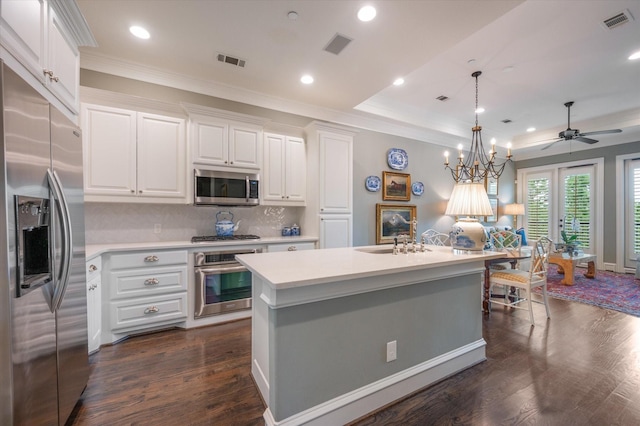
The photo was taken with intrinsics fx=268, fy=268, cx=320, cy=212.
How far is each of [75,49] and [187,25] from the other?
Result: 0.89m

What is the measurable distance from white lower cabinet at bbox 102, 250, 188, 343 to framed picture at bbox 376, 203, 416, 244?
3.15 metres

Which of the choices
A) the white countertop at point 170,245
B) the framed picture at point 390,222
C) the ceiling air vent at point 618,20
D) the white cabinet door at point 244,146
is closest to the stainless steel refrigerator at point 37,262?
the white countertop at point 170,245

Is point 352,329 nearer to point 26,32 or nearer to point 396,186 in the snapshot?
point 26,32

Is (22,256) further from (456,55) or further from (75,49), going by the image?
(456,55)

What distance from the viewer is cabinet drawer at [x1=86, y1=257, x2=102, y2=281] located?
216cm

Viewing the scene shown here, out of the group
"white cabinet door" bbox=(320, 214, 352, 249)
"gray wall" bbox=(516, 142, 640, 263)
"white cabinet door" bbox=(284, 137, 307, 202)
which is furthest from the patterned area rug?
"white cabinet door" bbox=(284, 137, 307, 202)

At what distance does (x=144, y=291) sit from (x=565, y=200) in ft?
28.6

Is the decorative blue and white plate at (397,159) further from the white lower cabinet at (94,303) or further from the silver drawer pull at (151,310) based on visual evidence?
the white lower cabinet at (94,303)

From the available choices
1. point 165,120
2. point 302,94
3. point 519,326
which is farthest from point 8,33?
point 519,326

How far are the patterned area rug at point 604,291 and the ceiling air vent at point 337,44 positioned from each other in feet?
15.1

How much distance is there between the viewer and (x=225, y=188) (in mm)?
3275

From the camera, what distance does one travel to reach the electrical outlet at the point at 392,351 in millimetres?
1763

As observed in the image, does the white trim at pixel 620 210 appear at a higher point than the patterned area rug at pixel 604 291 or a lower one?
higher

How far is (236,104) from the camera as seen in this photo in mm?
3592
